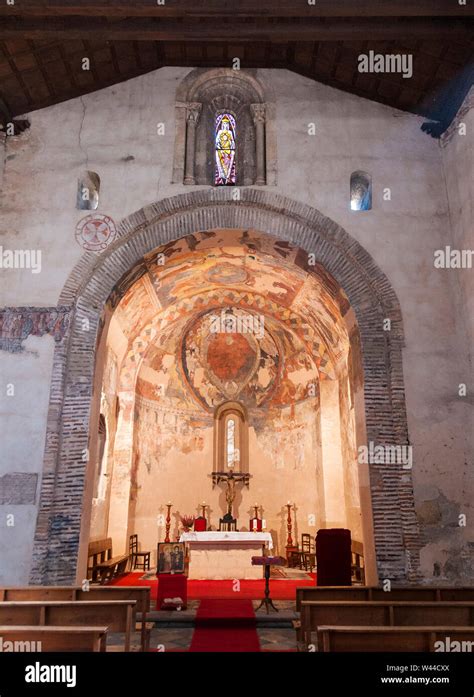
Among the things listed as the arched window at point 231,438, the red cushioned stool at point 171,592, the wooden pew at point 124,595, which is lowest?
the red cushioned stool at point 171,592

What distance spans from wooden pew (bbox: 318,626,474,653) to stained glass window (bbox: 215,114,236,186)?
27.3 feet

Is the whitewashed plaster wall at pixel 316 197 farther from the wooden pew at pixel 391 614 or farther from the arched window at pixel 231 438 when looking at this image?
the arched window at pixel 231 438

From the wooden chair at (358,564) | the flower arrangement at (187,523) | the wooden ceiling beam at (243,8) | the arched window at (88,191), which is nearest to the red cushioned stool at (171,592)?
the wooden chair at (358,564)

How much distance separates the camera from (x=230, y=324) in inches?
614

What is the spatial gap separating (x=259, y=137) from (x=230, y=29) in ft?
7.06

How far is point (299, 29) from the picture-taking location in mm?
8867

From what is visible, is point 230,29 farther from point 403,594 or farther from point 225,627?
point 225,627

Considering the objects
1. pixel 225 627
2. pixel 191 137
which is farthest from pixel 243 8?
pixel 225 627

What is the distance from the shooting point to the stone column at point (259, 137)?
10.3 meters

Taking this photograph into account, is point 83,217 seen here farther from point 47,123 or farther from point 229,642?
point 229,642

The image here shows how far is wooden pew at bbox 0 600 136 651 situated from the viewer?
523 cm

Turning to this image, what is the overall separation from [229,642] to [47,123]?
971cm

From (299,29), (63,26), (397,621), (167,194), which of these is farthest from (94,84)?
(397,621)

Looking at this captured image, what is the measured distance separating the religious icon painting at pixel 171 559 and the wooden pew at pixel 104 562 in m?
2.86
